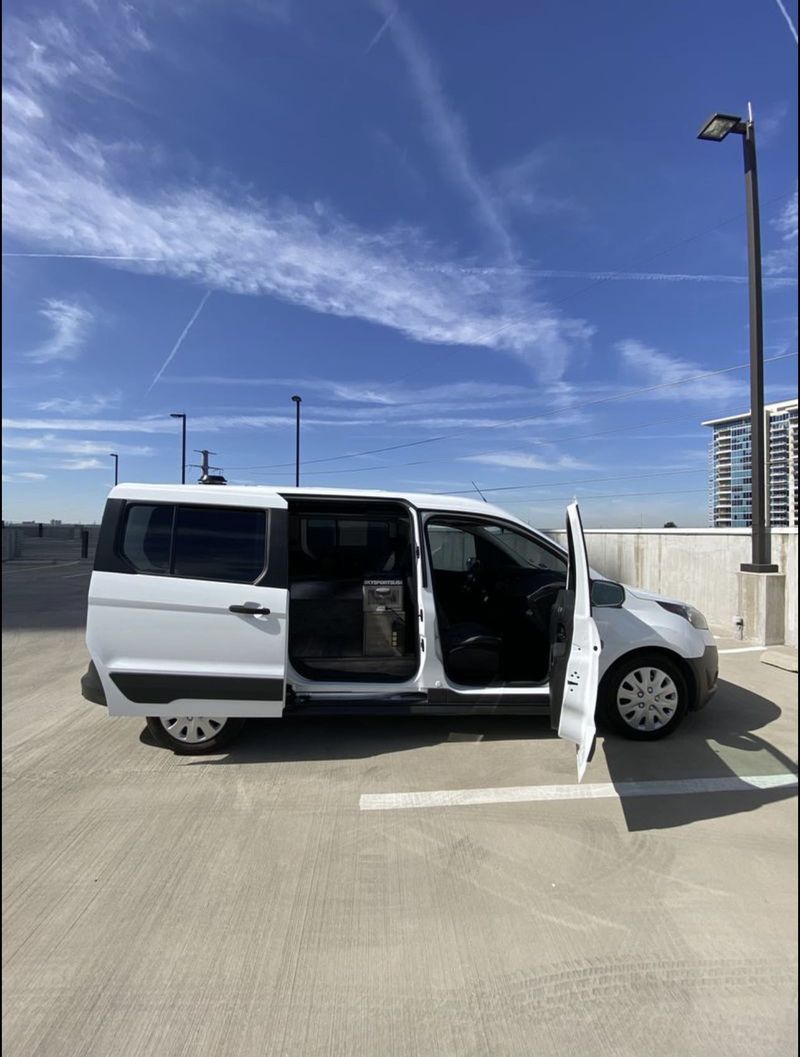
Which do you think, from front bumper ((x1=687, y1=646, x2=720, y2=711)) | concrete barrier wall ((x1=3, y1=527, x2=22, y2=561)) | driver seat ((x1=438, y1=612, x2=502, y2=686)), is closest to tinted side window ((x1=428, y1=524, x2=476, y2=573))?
driver seat ((x1=438, y1=612, x2=502, y2=686))

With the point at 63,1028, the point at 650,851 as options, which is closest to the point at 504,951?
the point at 650,851

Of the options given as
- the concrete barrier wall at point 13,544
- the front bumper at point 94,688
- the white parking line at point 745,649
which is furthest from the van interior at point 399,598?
the concrete barrier wall at point 13,544

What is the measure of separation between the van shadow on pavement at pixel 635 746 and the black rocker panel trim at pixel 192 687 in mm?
479

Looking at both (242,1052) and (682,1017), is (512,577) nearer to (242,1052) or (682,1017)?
(682,1017)

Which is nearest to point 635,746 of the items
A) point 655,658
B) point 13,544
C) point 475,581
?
point 655,658

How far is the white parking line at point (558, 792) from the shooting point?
11.2ft

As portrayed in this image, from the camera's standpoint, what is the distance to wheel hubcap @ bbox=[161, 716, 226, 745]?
3982 mm

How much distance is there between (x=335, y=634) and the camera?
490cm

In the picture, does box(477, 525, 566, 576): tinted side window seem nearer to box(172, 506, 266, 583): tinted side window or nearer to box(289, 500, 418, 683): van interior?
box(289, 500, 418, 683): van interior

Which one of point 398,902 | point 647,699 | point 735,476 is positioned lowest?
point 398,902

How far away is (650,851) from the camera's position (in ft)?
9.65

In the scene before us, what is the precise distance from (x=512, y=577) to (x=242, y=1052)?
3.90 meters

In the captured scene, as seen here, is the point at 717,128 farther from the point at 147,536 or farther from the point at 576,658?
the point at 147,536

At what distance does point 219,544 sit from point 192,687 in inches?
34.2
